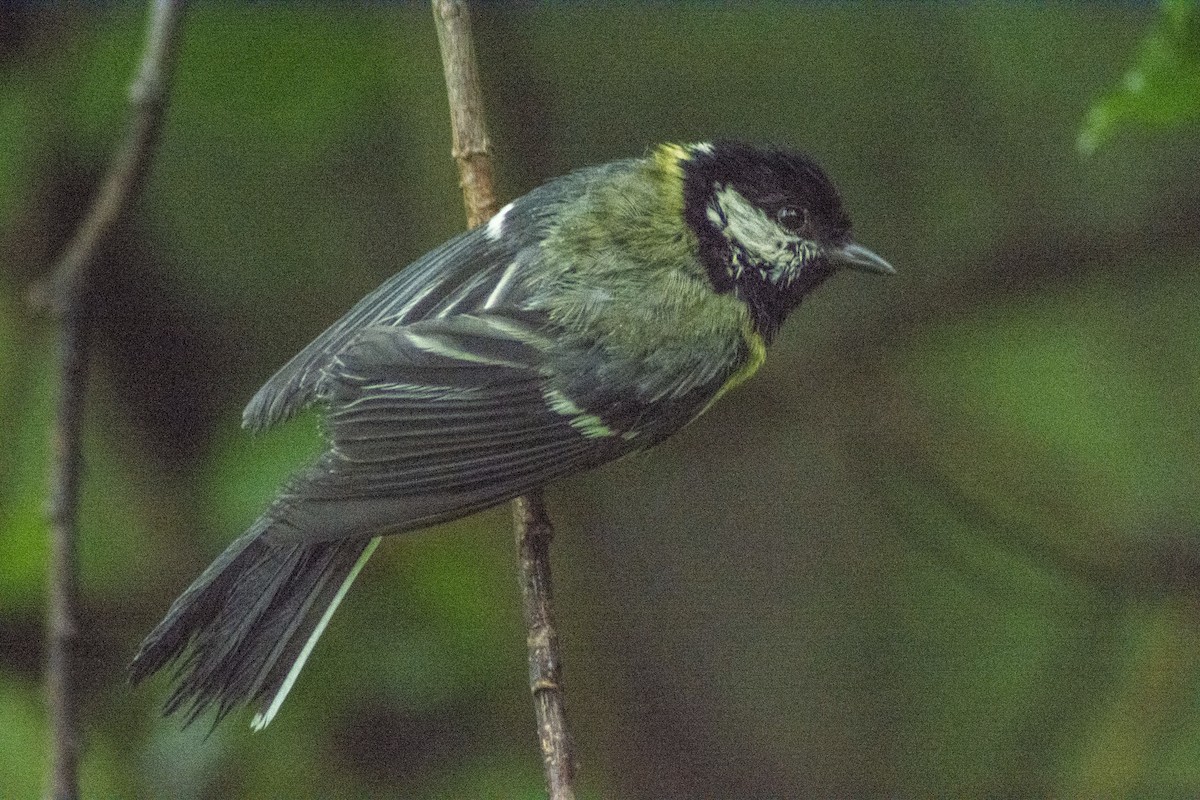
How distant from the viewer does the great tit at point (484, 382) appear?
1841 mm

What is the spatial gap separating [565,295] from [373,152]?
1.41 m

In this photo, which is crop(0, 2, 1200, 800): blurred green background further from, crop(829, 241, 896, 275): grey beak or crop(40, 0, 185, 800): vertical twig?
crop(40, 0, 185, 800): vertical twig

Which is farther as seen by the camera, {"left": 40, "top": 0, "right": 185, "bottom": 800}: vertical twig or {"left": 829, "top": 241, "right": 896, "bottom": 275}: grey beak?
{"left": 829, "top": 241, "right": 896, "bottom": 275}: grey beak

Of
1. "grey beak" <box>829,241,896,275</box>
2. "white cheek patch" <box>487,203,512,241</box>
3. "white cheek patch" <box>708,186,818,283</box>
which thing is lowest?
"grey beak" <box>829,241,896,275</box>

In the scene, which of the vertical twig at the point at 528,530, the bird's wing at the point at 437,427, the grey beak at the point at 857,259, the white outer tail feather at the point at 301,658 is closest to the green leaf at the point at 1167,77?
the grey beak at the point at 857,259

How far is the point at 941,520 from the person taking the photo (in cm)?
334

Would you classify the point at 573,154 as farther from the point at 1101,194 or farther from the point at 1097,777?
the point at 1097,777

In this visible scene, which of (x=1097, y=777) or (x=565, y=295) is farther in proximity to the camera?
(x=1097, y=777)

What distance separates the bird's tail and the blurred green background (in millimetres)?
609

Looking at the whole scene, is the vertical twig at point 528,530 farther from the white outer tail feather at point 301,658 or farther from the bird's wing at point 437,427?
the white outer tail feather at point 301,658

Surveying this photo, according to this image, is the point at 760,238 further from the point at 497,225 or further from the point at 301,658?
the point at 301,658

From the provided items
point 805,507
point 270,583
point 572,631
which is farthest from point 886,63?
point 270,583

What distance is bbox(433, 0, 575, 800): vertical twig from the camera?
1.74 metres

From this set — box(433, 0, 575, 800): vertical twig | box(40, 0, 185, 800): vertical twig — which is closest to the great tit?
box(433, 0, 575, 800): vertical twig
